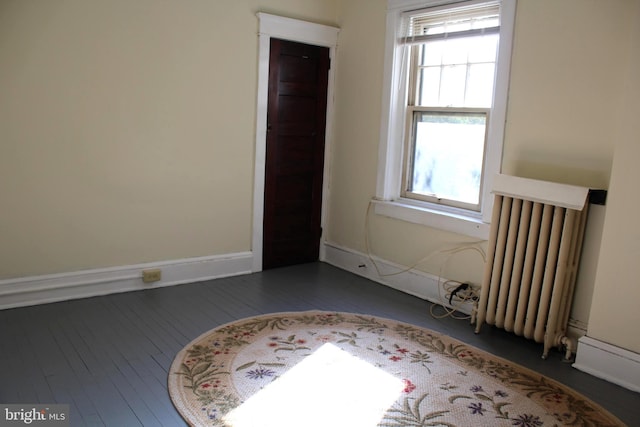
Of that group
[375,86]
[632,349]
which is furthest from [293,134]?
[632,349]

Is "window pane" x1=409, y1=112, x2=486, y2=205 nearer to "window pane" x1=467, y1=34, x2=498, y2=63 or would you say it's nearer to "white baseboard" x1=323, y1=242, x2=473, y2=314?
"window pane" x1=467, y1=34, x2=498, y2=63

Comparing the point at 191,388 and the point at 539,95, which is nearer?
the point at 191,388

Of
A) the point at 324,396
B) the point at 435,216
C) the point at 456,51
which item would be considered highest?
the point at 456,51

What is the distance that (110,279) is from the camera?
4031 millimetres

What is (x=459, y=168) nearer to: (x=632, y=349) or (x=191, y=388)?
(x=632, y=349)

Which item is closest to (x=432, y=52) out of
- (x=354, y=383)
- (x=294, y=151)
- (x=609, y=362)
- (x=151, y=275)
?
(x=294, y=151)

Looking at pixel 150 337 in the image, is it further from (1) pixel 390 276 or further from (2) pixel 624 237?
(2) pixel 624 237

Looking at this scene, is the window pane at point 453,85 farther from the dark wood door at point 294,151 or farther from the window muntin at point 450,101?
the dark wood door at point 294,151

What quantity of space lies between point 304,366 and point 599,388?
5.24 feet

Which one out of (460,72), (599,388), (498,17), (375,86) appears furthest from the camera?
(375,86)

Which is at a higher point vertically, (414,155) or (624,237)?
(414,155)

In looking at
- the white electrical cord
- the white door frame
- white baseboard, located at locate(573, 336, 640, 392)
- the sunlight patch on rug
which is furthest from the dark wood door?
white baseboard, located at locate(573, 336, 640, 392)

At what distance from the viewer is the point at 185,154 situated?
14.0 feet

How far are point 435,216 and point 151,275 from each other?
219 centimetres
